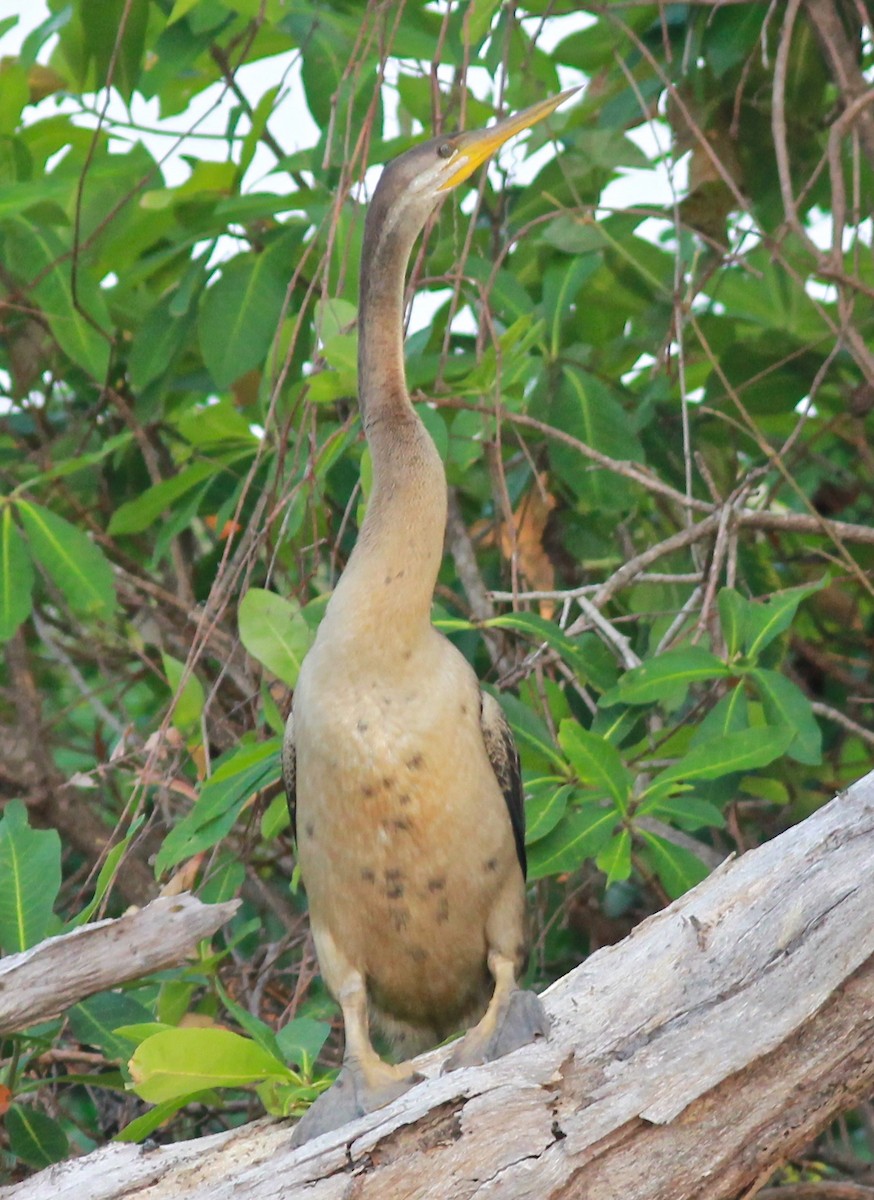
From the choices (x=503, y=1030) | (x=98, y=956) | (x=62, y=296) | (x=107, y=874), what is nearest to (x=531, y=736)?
(x=503, y=1030)

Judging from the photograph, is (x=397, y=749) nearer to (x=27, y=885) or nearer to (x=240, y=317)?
(x=27, y=885)

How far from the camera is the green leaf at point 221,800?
281 centimetres

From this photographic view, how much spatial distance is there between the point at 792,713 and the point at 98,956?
1360 millimetres

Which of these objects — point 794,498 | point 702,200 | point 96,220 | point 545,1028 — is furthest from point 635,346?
point 545,1028

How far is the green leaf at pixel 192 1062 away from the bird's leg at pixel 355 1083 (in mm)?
138

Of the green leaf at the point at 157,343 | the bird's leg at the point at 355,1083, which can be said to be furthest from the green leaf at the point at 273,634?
the green leaf at the point at 157,343

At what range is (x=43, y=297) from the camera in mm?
3801

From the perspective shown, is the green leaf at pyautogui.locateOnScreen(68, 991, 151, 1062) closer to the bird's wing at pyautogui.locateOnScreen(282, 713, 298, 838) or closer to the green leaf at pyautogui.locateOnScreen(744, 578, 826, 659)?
the bird's wing at pyautogui.locateOnScreen(282, 713, 298, 838)

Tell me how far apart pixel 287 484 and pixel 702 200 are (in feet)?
4.96

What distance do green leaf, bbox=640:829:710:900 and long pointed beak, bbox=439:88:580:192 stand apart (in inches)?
50.9

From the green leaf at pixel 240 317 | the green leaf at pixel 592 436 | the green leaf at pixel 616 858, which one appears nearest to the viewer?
the green leaf at pixel 616 858

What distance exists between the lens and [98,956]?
238 centimetres

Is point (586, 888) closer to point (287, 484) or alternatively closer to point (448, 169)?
point (287, 484)

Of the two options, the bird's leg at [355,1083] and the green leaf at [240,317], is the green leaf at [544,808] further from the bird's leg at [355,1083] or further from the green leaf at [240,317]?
the green leaf at [240,317]
